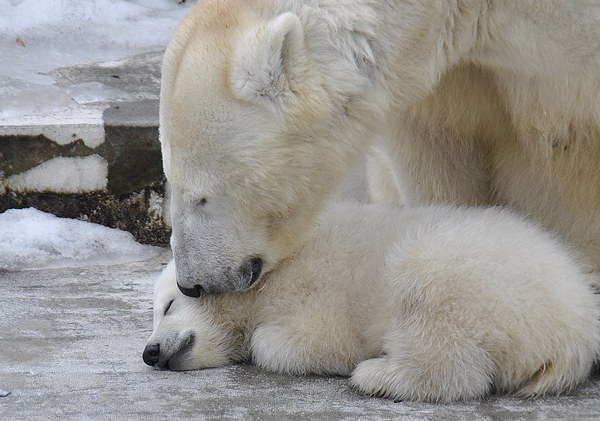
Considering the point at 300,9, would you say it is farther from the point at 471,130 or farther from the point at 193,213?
the point at 471,130

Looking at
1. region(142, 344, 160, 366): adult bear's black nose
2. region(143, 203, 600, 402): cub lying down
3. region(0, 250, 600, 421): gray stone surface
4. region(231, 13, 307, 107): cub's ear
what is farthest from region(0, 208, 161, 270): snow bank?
region(231, 13, 307, 107): cub's ear

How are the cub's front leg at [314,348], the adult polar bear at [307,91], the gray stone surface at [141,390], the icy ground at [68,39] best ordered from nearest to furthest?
1. the gray stone surface at [141,390]
2. the adult polar bear at [307,91]
3. the cub's front leg at [314,348]
4. the icy ground at [68,39]

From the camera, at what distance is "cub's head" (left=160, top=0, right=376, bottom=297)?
68.9 inches

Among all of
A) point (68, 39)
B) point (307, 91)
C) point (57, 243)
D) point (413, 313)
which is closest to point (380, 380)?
point (413, 313)

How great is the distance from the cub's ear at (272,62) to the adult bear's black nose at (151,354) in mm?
760

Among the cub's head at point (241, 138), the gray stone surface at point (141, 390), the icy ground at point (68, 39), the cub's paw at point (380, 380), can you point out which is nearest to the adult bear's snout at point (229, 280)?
the cub's head at point (241, 138)

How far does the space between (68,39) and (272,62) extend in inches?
166

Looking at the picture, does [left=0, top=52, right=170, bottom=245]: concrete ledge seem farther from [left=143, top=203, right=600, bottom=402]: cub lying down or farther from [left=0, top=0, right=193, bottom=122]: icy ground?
[left=143, top=203, right=600, bottom=402]: cub lying down

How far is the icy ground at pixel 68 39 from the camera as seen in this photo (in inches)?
167

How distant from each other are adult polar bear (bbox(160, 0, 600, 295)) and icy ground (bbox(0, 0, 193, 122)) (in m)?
2.37

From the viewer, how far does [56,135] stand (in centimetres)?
345

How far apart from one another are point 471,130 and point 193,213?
99cm

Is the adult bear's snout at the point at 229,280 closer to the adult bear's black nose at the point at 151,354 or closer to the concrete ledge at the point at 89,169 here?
the adult bear's black nose at the point at 151,354

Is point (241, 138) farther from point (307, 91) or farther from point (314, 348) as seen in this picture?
point (314, 348)
